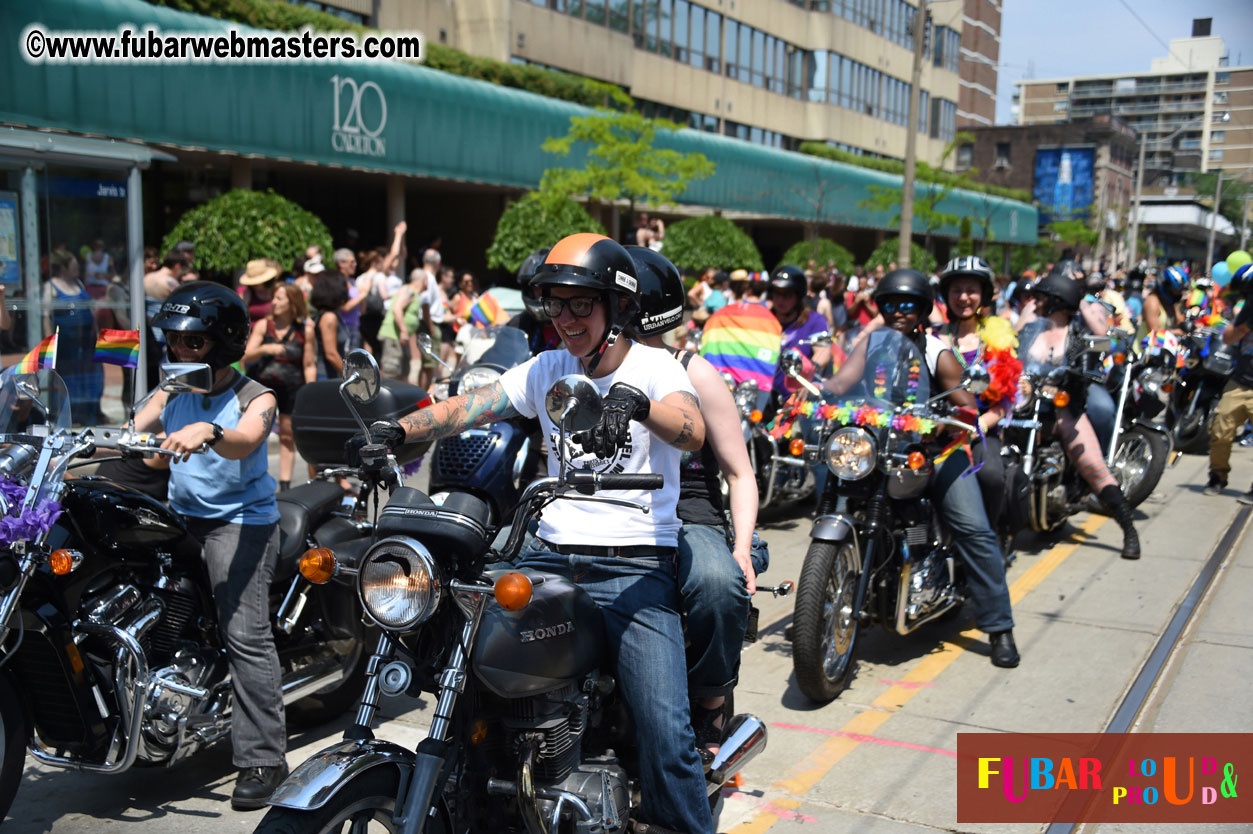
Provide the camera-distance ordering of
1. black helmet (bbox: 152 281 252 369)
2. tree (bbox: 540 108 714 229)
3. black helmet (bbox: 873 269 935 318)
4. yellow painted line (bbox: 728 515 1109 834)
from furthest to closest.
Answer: tree (bbox: 540 108 714 229) < black helmet (bbox: 873 269 935 318) < yellow painted line (bbox: 728 515 1109 834) < black helmet (bbox: 152 281 252 369)

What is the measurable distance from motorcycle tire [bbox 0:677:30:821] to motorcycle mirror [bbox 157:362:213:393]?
1250mm

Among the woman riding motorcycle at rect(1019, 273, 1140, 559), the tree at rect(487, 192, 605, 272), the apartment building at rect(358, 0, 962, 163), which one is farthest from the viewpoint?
the apartment building at rect(358, 0, 962, 163)

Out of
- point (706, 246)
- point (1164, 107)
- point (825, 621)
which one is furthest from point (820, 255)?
point (1164, 107)

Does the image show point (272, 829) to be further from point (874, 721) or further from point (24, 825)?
point (874, 721)

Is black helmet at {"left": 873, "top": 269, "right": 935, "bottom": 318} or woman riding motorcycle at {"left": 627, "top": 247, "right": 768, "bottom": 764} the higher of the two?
black helmet at {"left": 873, "top": 269, "right": 935, "bottom": 318}

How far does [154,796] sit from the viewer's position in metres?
4.41

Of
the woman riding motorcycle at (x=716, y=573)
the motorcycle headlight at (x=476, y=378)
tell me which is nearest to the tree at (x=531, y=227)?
the motorcycle headlight at (x=476, y=378)

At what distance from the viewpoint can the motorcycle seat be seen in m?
4.69

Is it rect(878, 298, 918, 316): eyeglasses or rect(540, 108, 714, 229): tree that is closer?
rect(878, 298, 918, 316): eyeglasses

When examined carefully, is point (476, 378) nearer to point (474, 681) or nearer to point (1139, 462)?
point (474, 681)

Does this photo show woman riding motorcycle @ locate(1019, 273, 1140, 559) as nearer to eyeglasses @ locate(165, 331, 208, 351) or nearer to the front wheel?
eyeglasses @ locate(165, 331, 208, 351)

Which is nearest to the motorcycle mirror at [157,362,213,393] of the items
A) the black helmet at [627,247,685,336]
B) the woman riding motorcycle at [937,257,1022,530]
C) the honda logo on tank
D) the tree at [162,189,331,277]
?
the black helmet at [627,247,685,336]

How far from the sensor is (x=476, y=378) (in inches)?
226

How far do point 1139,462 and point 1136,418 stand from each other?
402 mm
